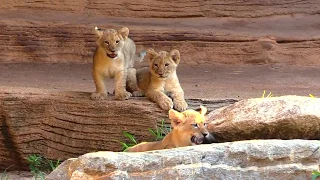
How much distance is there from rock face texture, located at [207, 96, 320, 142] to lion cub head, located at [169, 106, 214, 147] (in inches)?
7.2

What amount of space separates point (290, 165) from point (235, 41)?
205 inches

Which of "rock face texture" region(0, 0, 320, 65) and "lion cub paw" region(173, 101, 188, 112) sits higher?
"rock face texture" region(0, 0, 320, 65)

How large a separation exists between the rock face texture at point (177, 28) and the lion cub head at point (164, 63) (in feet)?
9.08

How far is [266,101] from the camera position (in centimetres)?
664

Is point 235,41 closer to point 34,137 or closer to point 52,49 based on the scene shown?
point 52,49

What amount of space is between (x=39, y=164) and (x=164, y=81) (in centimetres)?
164

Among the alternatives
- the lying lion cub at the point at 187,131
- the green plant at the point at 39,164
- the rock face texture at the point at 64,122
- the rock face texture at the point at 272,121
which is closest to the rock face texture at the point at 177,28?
the rock face texture at the point at 64,122

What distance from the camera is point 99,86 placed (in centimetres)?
819

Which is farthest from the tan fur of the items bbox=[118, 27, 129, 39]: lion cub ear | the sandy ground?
the sandy ground

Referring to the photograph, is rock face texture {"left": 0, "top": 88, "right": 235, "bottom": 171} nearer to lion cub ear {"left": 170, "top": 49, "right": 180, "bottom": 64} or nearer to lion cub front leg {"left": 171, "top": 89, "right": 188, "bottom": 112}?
lion cub front leg {"left": 171, "top": 89, "right": 188, "bottom": 112}

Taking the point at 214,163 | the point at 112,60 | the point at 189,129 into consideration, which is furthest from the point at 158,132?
the point at 214,163

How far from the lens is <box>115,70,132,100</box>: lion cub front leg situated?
8086mm

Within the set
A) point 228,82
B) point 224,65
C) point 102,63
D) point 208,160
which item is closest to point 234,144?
point 208,160

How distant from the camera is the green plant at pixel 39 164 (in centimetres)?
849
